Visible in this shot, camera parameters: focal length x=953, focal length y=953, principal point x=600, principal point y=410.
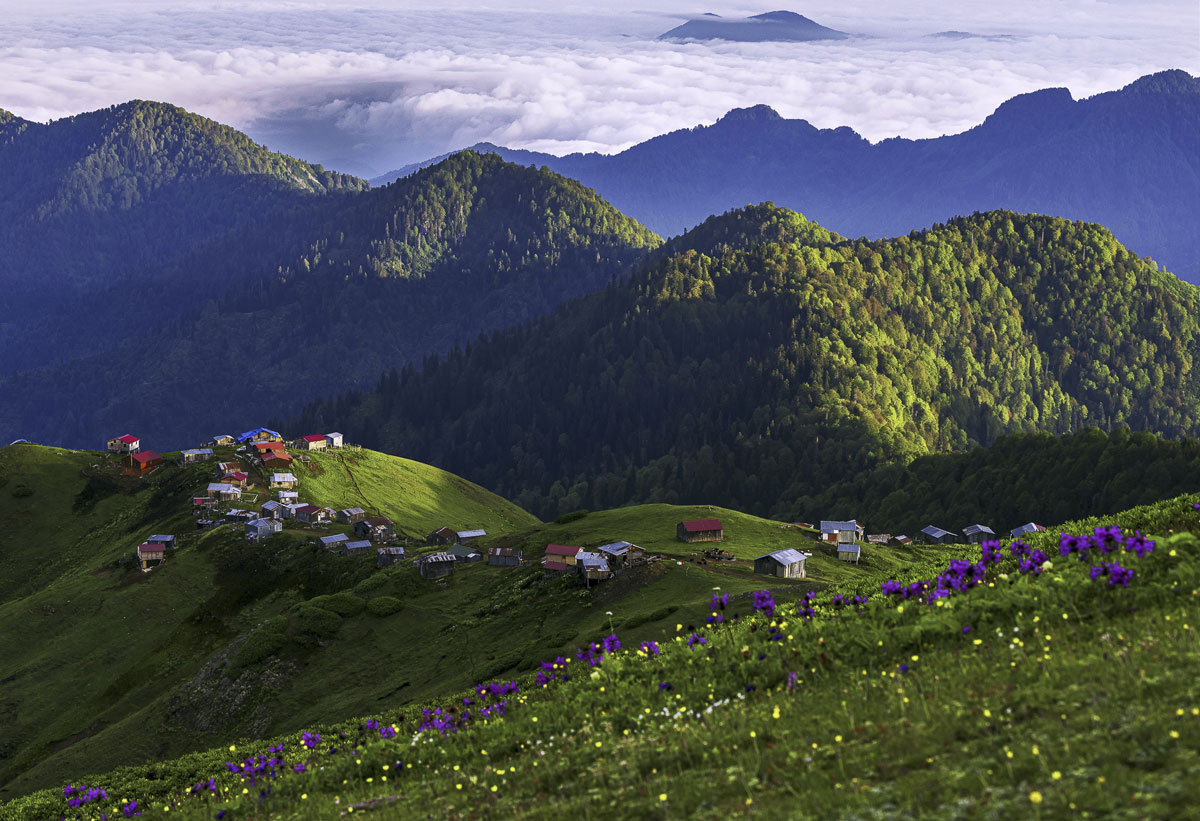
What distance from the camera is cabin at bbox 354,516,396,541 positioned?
17000cm

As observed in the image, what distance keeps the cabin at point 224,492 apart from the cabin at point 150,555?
2975 centimetres

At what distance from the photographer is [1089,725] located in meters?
17.6

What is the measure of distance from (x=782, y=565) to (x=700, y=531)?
102 feet

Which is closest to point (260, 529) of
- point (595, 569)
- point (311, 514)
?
point (311, 514)

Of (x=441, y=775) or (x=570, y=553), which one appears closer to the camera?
(x=441, y=775)

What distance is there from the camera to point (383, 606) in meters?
112

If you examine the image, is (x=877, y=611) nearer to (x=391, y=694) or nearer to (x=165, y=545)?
(x=391, y=694)

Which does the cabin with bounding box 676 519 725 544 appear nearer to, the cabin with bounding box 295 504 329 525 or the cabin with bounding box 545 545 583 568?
the cabin with bounding box 545 545 583 568

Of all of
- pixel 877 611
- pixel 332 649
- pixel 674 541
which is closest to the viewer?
pixel 877 611

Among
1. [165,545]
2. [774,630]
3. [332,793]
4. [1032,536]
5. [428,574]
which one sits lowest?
[165,545]

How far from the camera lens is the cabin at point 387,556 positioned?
456 ft

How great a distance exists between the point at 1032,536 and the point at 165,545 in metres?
162

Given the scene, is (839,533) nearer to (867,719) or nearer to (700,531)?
(700,531)

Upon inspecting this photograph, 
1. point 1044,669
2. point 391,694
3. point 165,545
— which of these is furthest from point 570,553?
point 1044,669
